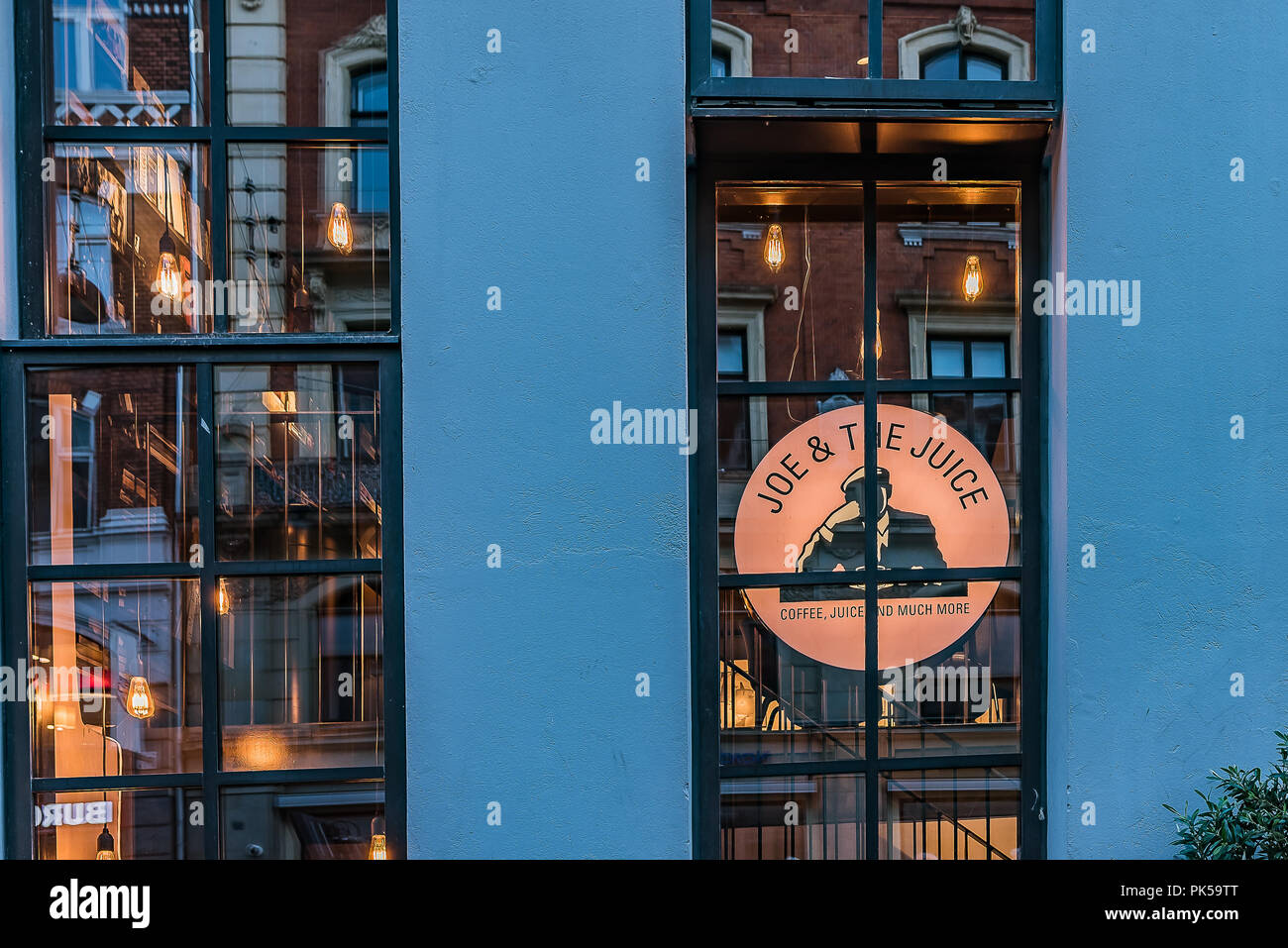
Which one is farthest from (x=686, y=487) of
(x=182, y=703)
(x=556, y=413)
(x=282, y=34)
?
(x=282, y=34)

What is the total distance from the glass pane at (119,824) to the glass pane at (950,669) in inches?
156

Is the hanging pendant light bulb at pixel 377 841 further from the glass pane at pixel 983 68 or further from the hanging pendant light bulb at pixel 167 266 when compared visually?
the glass pane at pixel 983 68

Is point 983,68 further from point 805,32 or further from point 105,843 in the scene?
point 105,843

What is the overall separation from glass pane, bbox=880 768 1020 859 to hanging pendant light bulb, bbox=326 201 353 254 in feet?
14.5

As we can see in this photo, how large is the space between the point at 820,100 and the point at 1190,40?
Answer: 2.16 m

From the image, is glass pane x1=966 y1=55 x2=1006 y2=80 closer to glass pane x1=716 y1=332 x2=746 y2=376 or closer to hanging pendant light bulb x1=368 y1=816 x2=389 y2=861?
glass pane x1=716 y1=332 x2=746 y2=376

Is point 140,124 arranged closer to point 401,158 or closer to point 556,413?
point 401,158

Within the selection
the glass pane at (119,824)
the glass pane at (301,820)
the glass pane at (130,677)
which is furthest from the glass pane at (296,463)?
the glass pane at (119,824)

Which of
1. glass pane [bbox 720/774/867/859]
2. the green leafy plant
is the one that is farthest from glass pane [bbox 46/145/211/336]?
the green leafy plant

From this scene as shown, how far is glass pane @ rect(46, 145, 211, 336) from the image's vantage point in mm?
4465

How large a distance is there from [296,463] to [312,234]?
1314 millimetres

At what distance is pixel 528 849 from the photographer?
14.2ft
